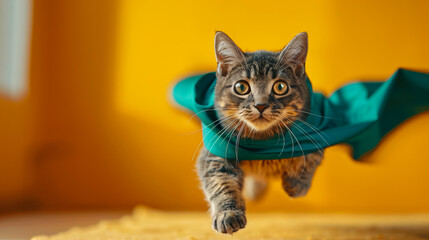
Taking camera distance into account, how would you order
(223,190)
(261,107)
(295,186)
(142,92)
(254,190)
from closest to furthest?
(261,107)
(223,190)
(295,186)
(254,190)
(142,92)

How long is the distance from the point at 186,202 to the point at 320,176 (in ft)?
3.36

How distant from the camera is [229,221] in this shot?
3.29 ft

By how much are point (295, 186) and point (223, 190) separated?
0.84 feet

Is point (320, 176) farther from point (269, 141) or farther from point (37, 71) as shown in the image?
point (37, 71)

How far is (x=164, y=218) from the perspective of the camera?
241 centimetres

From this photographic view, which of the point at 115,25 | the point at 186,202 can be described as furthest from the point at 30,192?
the point at 115,25

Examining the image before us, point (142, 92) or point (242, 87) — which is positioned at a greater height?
point (242, 87)

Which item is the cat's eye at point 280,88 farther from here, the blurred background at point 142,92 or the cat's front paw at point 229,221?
the blurred background at point 142,92

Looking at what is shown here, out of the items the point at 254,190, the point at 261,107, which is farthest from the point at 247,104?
the point at 254,190

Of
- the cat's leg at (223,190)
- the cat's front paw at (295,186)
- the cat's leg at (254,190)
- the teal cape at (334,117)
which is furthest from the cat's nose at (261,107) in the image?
the cat's leg at (254,190)

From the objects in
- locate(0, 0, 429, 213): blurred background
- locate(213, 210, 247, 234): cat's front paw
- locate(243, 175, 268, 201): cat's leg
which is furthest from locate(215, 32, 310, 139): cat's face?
locate(0, 0, 429, 213): blurred background

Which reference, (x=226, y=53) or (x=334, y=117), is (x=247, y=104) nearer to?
(x=226, y=53)

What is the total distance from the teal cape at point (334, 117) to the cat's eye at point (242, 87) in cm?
11

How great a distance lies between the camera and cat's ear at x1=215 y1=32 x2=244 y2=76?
1024 mm
